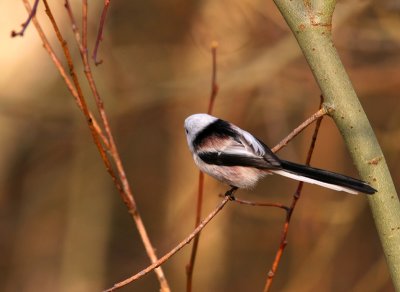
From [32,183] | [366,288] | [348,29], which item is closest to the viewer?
[366,288]

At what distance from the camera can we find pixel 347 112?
169 cm

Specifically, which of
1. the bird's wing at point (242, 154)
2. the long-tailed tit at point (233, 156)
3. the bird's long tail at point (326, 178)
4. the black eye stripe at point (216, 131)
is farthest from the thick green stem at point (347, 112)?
the black eye stripe at point (216, 131)

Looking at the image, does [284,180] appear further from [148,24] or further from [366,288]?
[366,288]

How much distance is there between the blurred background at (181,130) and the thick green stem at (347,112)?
9.28 feet

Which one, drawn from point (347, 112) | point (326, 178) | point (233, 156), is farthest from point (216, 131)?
point (347, 112)

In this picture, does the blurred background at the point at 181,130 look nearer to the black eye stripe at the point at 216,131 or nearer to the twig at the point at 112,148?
the black eye stripe at the point at 216,131

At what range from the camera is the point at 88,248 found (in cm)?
621

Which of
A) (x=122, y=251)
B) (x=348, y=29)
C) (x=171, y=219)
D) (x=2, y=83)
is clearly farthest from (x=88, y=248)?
(x=348, y=29)

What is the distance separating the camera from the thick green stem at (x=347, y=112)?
1.66 metres

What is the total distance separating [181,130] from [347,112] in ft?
17.1

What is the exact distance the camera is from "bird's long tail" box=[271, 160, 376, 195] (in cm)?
163

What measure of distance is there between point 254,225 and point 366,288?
9.26 feet

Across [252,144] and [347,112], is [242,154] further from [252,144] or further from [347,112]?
[347,112]

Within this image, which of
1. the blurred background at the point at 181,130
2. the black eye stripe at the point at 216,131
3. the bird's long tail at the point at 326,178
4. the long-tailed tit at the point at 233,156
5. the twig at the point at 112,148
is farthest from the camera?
the blurred background at the point at 181,130
